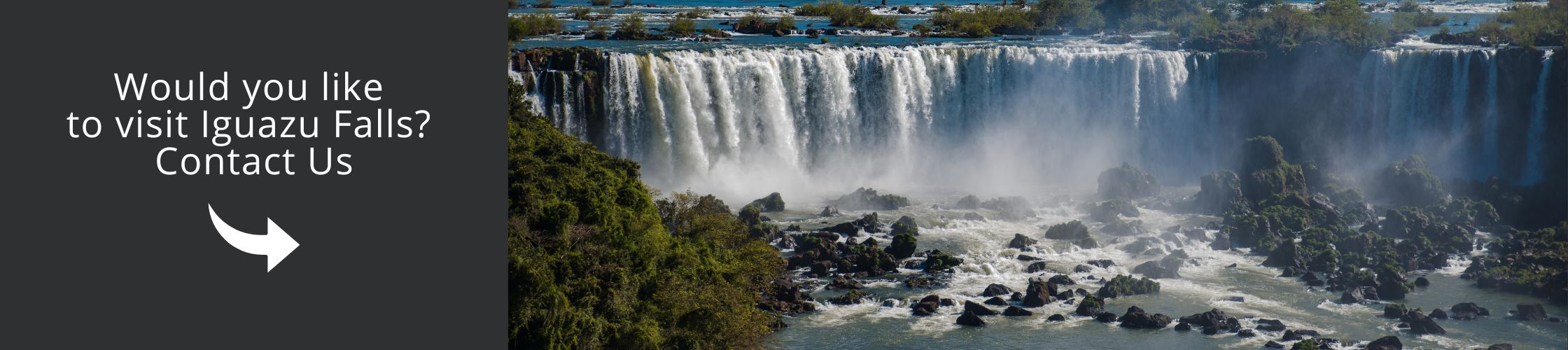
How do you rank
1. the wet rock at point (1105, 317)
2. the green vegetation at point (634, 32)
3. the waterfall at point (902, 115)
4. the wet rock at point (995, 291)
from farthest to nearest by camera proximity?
the green vegetation at point (634, 32), the waterfall at point (902, 115), the wet rock at point (995, 291), the wet rock at point (1105, 317)

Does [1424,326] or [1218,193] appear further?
[1218,193]

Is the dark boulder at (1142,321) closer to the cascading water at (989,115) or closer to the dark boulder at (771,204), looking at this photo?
the dark boulder at (771,204)

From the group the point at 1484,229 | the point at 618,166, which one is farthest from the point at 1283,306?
the point at 618,166

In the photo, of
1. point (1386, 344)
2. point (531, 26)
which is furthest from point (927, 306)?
point (531, 26)

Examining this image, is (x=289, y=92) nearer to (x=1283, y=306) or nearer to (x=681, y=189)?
(x=1283, y=306)

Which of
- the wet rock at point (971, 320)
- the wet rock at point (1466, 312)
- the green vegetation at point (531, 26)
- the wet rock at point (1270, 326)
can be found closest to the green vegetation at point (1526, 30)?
the wet rock at point (1466, 312)

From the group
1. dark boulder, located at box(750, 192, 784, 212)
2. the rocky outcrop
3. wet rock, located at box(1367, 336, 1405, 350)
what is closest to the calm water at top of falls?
wet rock, located at box(1367, 336, 1405, 350)

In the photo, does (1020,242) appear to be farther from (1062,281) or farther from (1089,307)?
(1089,307)
